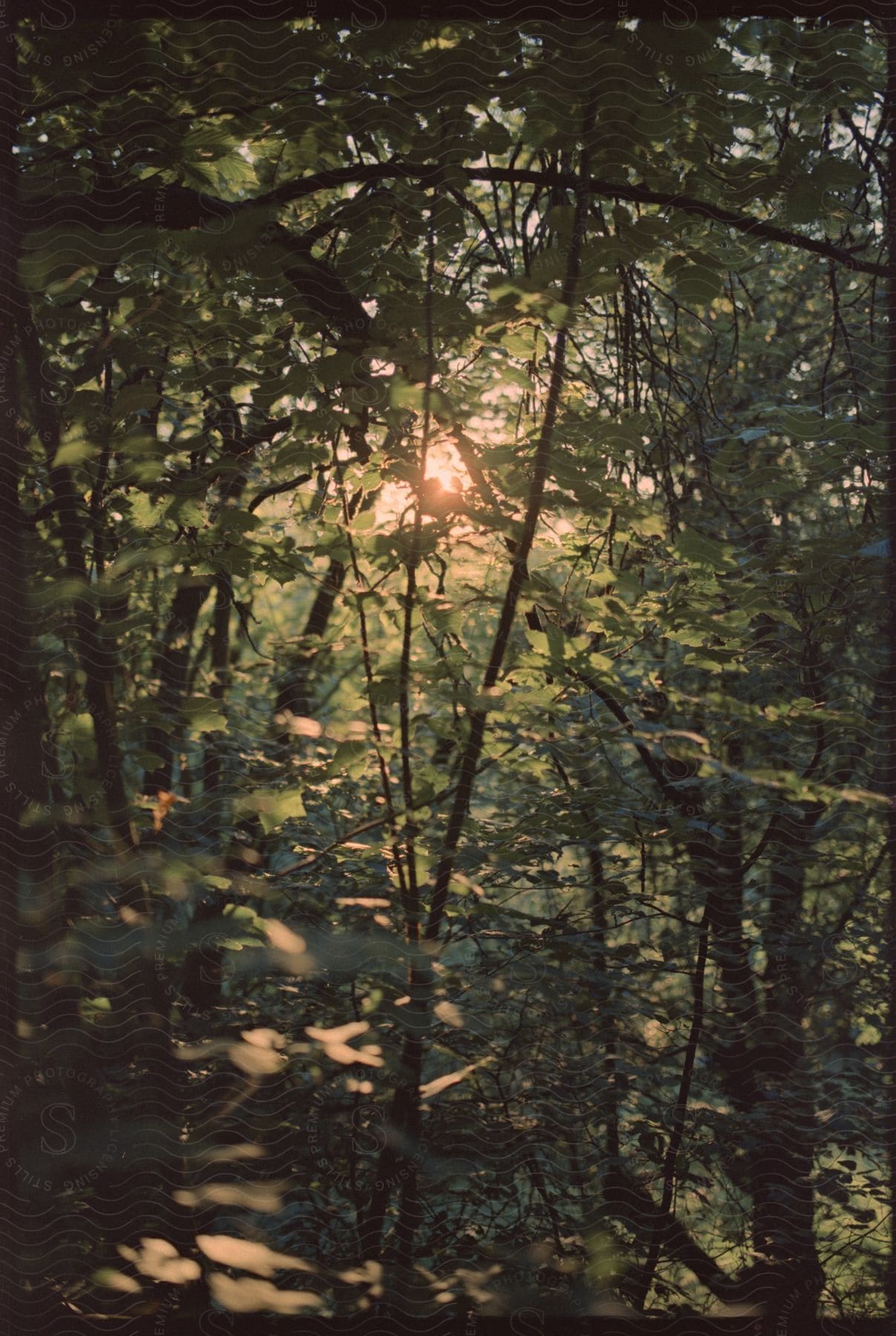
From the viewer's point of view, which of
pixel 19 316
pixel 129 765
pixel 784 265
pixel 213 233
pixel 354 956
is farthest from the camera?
pixel 784 265

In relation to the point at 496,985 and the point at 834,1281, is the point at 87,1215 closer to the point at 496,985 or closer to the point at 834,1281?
the point at 496,985

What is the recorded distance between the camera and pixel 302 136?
1065 millimetres

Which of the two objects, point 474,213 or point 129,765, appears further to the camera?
point 129,765

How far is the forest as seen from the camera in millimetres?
1047

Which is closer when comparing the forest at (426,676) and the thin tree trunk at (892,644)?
the forest at (426,676)

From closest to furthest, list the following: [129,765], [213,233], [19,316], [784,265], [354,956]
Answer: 1. [213,233]
2. [19,316]
3. [354,956]
4. [129,765]
5. [784,265]

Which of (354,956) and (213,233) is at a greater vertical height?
(213,233)

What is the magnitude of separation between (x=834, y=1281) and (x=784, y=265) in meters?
1.69

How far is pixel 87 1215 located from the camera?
1.12 metres

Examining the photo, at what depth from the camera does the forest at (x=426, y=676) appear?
1.05 meters

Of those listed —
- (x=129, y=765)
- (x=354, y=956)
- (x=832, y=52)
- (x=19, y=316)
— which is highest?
(x=832, y=52)

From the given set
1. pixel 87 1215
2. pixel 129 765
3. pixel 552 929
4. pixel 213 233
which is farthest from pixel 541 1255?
pixel 213 233

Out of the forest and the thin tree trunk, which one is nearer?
the forest

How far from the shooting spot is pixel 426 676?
3.79ft
